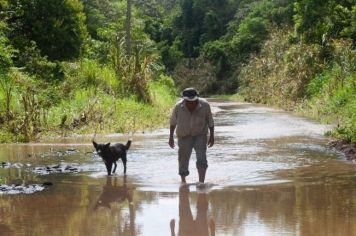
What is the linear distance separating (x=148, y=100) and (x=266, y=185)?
63.4 feet

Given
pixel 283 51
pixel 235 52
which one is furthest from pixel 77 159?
pixel 235 52

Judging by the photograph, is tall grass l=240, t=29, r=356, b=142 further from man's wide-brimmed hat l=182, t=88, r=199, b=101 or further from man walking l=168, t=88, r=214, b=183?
man's wide-brimmed hat l=182, t=88, r=199, b=101

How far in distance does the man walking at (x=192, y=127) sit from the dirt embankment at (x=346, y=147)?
388 centimetres

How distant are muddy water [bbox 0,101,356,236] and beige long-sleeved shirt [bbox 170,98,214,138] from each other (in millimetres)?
861

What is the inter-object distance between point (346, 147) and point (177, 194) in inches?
234

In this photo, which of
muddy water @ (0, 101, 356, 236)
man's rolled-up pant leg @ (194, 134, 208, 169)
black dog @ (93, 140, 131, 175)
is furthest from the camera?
black dog @ (93, 140, 131, 175)

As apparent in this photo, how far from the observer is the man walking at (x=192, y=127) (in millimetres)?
9477

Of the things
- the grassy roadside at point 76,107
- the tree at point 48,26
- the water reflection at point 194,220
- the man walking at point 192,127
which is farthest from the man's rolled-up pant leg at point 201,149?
the tree at point 48,26

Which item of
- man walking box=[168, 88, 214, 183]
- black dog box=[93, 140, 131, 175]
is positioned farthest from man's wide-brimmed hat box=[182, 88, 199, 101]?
black dog box=[93, 140, 131, 175]

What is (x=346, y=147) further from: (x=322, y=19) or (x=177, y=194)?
(x=322, y=19)

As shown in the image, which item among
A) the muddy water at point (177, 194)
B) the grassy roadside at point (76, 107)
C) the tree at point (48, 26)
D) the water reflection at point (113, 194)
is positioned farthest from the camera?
the tree at point (48, 26)

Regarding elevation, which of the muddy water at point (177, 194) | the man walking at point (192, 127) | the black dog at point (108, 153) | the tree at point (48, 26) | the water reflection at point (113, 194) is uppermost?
the tree at point (48, 26)

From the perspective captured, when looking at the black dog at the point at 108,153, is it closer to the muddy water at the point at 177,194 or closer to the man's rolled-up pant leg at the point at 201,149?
the muddy water at the point at 177,194

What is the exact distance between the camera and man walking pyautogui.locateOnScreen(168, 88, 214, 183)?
31.1 feet
